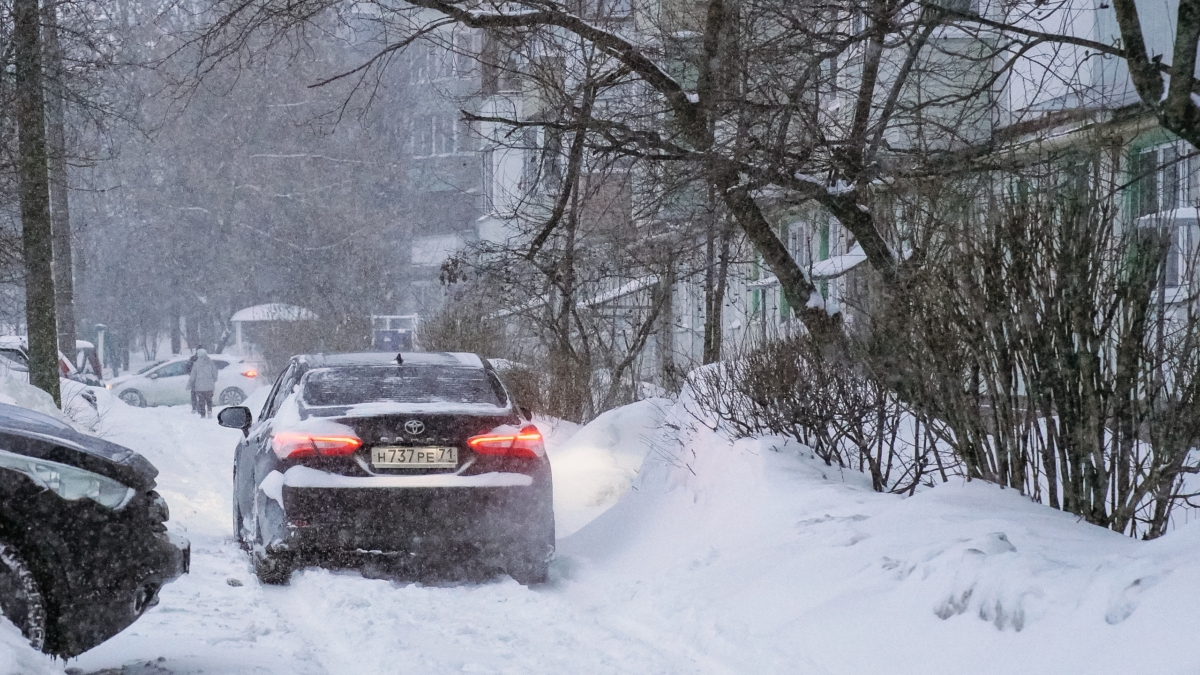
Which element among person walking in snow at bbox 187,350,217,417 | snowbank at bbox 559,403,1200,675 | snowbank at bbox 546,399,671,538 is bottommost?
person walking in snow at bbox 187,350,217,417

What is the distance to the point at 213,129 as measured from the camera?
6212 centimetres

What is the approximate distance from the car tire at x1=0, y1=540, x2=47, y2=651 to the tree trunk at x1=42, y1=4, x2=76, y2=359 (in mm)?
12581

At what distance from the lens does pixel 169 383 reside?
38625 millimetres

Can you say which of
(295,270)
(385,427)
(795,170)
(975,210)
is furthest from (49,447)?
(295,270)

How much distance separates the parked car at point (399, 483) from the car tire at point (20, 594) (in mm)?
2999

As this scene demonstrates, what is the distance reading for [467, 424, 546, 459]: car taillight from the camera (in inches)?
321

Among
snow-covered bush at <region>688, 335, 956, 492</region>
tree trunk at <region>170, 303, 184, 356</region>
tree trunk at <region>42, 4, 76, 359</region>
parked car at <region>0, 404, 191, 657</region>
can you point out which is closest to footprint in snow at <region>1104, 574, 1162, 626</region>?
snow-covered bush at <region>688, 335, 956, 492</region>

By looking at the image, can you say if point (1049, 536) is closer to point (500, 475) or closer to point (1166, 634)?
point (1166, 634)

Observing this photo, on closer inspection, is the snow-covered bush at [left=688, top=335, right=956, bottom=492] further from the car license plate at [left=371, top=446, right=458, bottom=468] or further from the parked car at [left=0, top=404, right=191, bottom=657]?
the parked car at [left=0, top=404, right=191, bottom=657]

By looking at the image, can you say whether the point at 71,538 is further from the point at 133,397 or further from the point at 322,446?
the point at 133,397

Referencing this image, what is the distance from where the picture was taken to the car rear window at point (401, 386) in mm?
8445

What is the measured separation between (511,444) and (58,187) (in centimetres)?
1810

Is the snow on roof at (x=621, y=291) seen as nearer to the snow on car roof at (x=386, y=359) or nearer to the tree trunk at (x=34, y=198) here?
the tree trunk at (x=34, y=198)

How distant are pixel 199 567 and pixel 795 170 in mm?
5488
